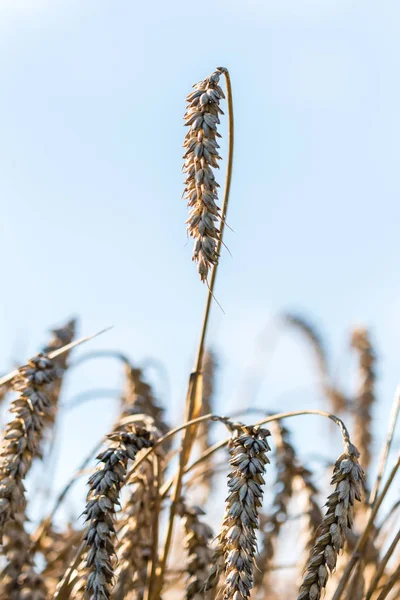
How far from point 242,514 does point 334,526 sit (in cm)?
14

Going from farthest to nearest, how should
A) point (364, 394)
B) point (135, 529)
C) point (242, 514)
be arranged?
point (364, 394), point (135, 529), point (242, 514)

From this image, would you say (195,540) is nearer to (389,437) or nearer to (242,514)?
(389,437)

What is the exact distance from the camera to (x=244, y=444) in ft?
4.20

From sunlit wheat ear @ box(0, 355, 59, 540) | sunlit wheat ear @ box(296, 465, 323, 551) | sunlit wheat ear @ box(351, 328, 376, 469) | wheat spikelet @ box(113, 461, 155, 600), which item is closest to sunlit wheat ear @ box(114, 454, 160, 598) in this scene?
Result: wheat spikelet @ box(113, 461, 155, 600)

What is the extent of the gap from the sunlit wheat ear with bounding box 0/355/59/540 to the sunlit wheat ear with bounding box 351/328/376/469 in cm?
189

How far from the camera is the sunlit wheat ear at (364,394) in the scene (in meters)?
3.48

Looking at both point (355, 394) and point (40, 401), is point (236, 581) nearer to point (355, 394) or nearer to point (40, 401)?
point (40, 401)

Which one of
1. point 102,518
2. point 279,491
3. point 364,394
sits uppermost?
point 364,394

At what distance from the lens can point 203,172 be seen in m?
1.36

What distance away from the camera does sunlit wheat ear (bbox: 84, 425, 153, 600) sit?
130 cm

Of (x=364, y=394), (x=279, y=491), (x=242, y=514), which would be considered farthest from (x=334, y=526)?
(x=364, y=394)

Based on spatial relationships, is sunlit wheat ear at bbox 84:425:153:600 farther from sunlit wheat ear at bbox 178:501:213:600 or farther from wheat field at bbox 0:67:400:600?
sunlit wheat ear at bbox 178:501:213:600

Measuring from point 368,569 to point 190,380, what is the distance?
966mm

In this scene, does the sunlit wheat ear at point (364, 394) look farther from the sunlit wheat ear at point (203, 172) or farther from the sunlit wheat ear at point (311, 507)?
the sunlit wheat ear at point (203, 172)
